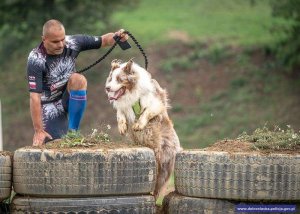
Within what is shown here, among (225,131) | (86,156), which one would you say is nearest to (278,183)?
(86,156)

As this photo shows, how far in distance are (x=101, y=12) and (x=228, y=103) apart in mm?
5093

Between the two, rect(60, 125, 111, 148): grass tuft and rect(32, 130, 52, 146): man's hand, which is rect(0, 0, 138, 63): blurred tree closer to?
rect(32, 130, 52, 146): man's hand

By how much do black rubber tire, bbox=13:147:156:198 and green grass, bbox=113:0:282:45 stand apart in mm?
21175

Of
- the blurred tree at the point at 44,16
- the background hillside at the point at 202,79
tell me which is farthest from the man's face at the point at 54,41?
the blurred tree at the point at 44,16

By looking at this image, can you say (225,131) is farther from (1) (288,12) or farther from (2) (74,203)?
(2) (74,203)

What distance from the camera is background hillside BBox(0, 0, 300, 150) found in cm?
2700

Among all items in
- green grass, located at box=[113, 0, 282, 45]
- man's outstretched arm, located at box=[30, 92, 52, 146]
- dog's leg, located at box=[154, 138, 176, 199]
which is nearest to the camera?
dog's leg, located at box=[154, 138, 176, 199]

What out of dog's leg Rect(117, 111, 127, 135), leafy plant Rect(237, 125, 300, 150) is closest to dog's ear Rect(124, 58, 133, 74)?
dog's leg Rect(117, 111, 127, 135)

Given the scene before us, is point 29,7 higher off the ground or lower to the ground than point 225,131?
higher

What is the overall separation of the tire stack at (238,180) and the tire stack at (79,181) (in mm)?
536

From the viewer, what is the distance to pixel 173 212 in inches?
346

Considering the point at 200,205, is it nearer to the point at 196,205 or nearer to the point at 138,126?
the point at 196,205

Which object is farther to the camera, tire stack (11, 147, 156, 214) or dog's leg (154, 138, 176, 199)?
dog's leg (154, 138, 176, 199)

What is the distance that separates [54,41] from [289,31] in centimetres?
1766
